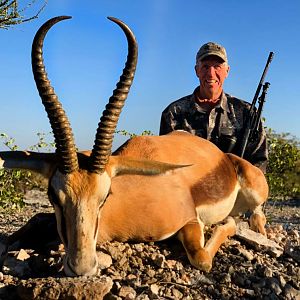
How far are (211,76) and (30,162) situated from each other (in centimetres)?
443

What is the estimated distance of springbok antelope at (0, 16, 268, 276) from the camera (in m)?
4.16

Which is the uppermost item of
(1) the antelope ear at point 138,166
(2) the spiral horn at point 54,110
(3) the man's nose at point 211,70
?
(3) the man's nose at point 211,70

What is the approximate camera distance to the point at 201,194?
5738mm

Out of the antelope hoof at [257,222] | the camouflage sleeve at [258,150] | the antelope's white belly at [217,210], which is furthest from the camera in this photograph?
the camouflage sleeve at [258,150]

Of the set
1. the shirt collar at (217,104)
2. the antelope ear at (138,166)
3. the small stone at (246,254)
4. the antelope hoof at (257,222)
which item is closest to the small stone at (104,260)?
the antelope ear at (138,166)

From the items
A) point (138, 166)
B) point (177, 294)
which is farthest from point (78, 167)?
point (177, 294)

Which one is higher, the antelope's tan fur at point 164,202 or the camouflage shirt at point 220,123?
the camouflage shirt at point 220,123

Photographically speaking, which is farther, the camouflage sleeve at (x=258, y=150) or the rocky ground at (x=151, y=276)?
the camouflage sleeve at (x=258, y=150)

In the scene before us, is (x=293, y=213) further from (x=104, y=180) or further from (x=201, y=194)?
(x=104, y=180)

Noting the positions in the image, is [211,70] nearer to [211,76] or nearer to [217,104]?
[211,76]

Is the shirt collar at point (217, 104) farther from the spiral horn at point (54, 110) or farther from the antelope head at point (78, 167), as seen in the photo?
the spiral horn at point (54, 110)

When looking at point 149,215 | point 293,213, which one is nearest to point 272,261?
point 149,215

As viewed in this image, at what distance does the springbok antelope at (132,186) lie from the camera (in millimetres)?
4160

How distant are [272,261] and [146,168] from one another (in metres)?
1.92
